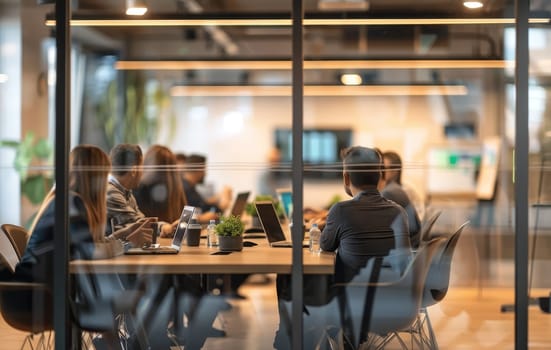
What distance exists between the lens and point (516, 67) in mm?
4320

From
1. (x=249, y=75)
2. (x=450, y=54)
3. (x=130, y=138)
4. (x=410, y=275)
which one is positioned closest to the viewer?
(x=410, y=275)

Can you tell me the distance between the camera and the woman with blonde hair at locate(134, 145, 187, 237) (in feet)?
15.8

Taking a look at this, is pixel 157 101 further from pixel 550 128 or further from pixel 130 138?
pixel 550 128

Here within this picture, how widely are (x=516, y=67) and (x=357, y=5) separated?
1951 millimetres

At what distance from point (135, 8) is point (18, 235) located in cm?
176

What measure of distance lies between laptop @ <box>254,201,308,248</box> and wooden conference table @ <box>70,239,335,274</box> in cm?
8

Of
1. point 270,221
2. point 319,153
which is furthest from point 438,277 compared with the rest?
point 270,221

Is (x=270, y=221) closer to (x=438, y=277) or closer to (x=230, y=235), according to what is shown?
(x=230, y=235)

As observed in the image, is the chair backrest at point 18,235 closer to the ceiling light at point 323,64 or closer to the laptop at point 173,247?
the laptop at point 173,247

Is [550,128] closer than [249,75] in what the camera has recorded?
Yes

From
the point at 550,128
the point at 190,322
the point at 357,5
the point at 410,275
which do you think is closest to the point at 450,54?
the point at 357,5

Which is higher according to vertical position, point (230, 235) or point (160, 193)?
point (160, 193)

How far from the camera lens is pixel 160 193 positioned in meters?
4.87

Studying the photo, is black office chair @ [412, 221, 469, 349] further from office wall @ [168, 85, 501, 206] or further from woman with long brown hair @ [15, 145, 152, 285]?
woman with long brown hair @ [15, 145, 152, 285]
